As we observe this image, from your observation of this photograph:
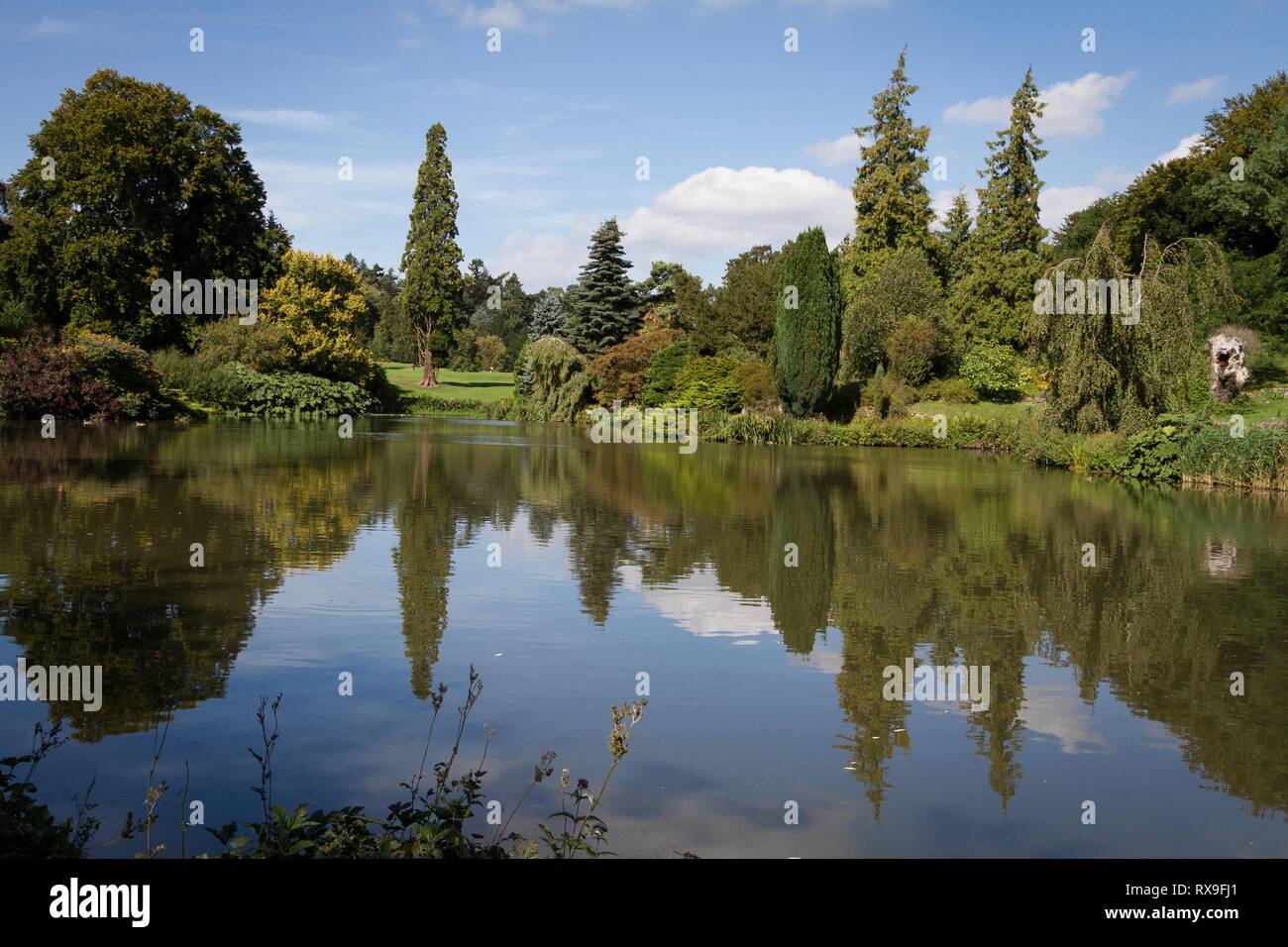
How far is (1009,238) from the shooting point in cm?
4819

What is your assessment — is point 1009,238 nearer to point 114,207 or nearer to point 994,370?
point 994,370

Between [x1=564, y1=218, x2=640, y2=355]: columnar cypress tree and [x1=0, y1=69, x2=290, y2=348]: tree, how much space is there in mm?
19679

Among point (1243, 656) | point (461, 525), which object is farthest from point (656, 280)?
point (1243, 656)

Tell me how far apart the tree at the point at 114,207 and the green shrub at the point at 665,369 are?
2194 cm

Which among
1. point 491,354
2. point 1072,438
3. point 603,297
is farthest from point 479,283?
point 1072,438

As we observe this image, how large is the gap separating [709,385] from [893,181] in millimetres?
16169

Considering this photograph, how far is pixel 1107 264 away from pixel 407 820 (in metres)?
26.4

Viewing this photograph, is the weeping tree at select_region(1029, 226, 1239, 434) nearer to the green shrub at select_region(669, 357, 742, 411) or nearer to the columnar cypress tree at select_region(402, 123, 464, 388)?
the green shrub at select_region(669, 357, 742, 411)

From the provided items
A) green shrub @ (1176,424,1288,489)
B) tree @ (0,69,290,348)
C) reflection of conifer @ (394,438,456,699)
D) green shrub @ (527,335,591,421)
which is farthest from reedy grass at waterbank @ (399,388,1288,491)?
tree @ (0,69,290,348)

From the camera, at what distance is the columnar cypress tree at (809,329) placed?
132ft

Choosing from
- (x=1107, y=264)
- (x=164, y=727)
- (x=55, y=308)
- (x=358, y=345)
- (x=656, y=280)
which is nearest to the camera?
(x=164, y=727)

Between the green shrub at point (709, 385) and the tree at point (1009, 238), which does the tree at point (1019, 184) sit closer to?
the tree at point (1009, 238)

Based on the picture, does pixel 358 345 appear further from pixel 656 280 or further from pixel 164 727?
pixel 164 727

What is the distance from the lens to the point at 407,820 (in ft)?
12.3
